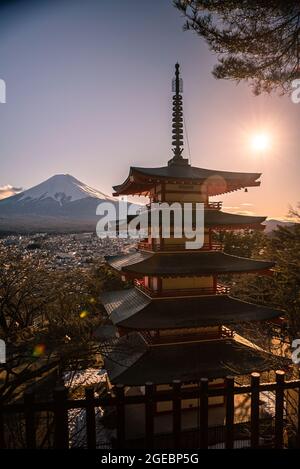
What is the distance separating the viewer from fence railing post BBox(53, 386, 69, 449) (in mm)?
4086

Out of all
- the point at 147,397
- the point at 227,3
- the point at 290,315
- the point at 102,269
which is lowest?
the point at 290,315

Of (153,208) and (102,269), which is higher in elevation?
(153,208)

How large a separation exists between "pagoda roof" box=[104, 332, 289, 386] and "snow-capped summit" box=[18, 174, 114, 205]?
15539 centimetres

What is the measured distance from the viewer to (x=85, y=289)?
85.0ft

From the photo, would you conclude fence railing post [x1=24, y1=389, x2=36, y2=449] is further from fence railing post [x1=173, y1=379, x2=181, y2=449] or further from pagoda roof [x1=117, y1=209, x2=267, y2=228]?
pagoda roof [x1=117, y1=209, x2=267, y2=228]

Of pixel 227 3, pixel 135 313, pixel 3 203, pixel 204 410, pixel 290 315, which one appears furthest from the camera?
pixel 3 203

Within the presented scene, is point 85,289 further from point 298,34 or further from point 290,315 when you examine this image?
point 298,34

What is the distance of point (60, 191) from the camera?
180375 millimetres

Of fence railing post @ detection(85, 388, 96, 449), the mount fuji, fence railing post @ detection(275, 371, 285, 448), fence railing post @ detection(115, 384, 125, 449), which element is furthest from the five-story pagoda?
the mount fuji

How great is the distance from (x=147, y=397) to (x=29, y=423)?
1750 millimetres

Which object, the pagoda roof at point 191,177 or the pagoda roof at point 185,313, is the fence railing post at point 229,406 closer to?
the pagoda roof at point 185,313

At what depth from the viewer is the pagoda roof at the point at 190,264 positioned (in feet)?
31.3

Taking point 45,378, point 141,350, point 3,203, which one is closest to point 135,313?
point 141,350

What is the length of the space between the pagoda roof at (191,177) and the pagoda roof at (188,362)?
5628 mm
